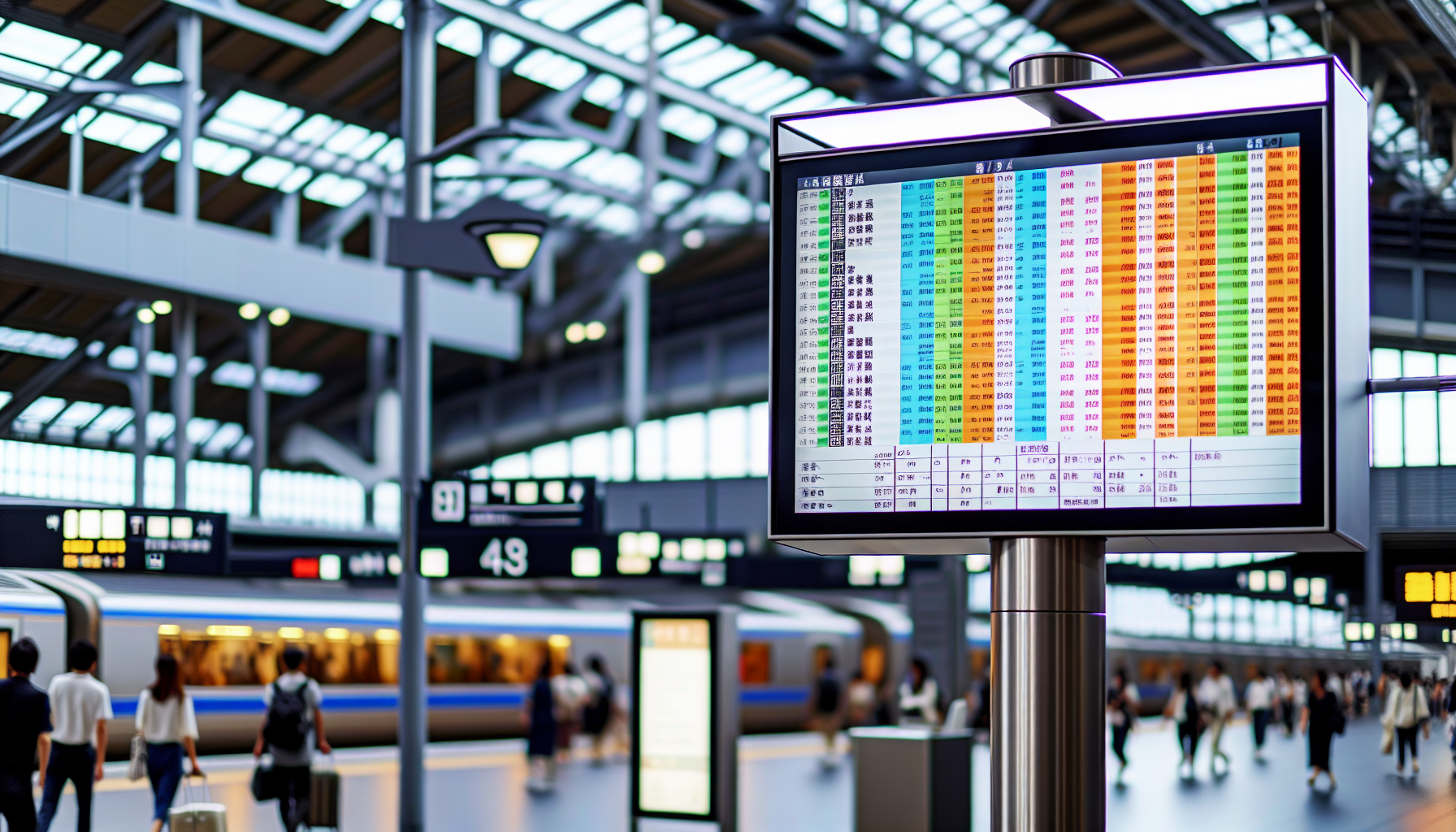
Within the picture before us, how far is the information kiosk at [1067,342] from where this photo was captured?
453 centimetres

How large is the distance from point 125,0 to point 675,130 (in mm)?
21608

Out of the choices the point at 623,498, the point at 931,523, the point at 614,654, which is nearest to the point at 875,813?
the point at 931,523

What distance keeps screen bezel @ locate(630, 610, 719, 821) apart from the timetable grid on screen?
30.3ft

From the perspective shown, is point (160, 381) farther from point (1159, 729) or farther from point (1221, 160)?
point (1159, 729)

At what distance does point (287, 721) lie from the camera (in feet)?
38.0

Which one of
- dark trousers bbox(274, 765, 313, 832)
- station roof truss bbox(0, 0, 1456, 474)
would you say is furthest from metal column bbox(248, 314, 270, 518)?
dark trousers bbox(274, 765, 313, 832)

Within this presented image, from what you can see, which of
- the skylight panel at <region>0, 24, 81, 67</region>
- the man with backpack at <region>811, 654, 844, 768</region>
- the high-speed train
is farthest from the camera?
the man with backpack at <region>811, 654, 844, 768</region>

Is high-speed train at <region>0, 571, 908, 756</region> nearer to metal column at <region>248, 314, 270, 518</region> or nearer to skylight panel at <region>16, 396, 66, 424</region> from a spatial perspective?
skylight panel at <region>16, 396, 66, 424</region>

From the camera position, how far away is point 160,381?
76.1ft

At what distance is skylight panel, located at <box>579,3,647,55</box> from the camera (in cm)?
3125

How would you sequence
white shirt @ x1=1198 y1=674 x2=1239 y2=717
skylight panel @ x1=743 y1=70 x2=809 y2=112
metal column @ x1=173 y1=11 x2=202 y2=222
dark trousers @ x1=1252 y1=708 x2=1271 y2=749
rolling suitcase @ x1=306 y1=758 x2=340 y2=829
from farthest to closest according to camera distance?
skylight panel @ x1=743 y1=70 x2=809 y2=112
dark trousers @ x1=1252 y1=708 x2=1271 y2=749
white shirt @ x1=1198 y1=674 x2=1239 y2=717
metal column @ x1=173 y1=11 x2=202 y2=222
rolling suitcase @ x1=306 y1=758 x2=340 y2=829

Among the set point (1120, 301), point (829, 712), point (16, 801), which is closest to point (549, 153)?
point (829, 712)

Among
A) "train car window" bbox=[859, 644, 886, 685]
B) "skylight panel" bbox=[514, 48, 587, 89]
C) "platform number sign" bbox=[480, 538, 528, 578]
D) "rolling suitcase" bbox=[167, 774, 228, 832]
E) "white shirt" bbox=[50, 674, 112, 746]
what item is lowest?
"train car window" bbox=[859, 644, 886, 685]

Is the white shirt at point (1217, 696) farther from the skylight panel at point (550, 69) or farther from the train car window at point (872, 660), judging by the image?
the skylight panel at point (550, 69)
